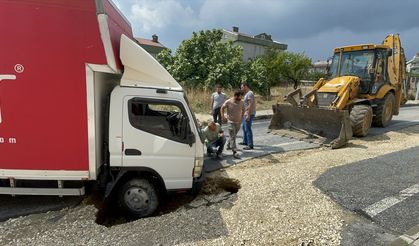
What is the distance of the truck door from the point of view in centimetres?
383

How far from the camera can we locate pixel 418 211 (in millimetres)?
3914

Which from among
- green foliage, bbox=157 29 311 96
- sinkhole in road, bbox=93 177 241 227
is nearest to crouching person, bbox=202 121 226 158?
sinkhole in road, bbox=93 177 241 227

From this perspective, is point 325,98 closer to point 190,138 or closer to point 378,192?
point 378,192

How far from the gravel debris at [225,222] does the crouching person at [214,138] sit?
1167 mm

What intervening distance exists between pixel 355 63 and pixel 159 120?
8.56 m

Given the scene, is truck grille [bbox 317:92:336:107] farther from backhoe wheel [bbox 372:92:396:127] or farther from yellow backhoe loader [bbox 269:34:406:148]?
backhoe wheel [bbox 372:92:396:127]

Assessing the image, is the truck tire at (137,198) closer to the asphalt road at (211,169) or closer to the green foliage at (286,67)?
the asphalt road at (211,169)

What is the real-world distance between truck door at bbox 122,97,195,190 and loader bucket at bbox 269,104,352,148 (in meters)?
4.92

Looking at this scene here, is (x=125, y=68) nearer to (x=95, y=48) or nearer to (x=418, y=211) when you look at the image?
(x=95, y=48)

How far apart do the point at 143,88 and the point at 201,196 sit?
80.6 inches

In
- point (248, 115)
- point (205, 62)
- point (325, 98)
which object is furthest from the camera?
point (205, 62)

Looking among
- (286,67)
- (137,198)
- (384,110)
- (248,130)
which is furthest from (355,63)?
(286,67)

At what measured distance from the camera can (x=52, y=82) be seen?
3.43m

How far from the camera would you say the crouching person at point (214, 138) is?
243 inches
